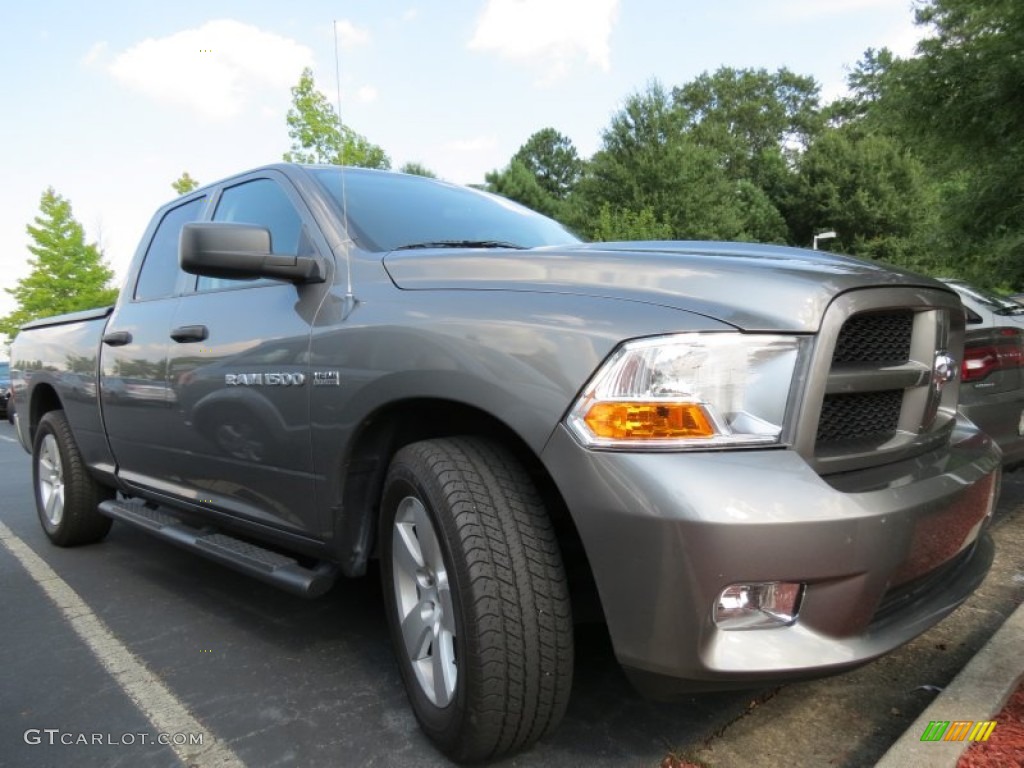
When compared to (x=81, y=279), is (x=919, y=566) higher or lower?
higher

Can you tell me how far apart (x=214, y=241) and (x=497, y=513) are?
4.29 ft

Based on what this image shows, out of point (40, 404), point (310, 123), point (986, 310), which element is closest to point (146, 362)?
point (40, 404)

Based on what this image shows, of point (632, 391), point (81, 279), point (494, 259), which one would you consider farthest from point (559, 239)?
point (81, 279)

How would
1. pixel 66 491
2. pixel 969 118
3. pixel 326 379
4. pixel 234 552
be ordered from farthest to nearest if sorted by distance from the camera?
pixel 969 118
pixel 66 491
pixel 234 552
pixel 326 379

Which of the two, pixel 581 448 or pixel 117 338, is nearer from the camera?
pixel 581 448

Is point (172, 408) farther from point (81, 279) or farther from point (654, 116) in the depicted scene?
point (81, 279)

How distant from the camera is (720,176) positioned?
27.2 metres

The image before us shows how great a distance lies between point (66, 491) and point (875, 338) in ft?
14.4

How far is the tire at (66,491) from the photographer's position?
4.41 meters

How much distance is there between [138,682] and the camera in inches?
106

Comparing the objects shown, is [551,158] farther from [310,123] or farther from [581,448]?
[581,448]

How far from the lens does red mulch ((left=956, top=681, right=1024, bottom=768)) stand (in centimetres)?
181

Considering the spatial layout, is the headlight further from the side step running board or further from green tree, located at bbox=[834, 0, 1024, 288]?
green tree, located at bbox=[834, 0, 1024, 288]

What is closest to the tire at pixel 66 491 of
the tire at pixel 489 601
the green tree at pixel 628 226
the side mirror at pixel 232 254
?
the side mirror at pixel 232 254
